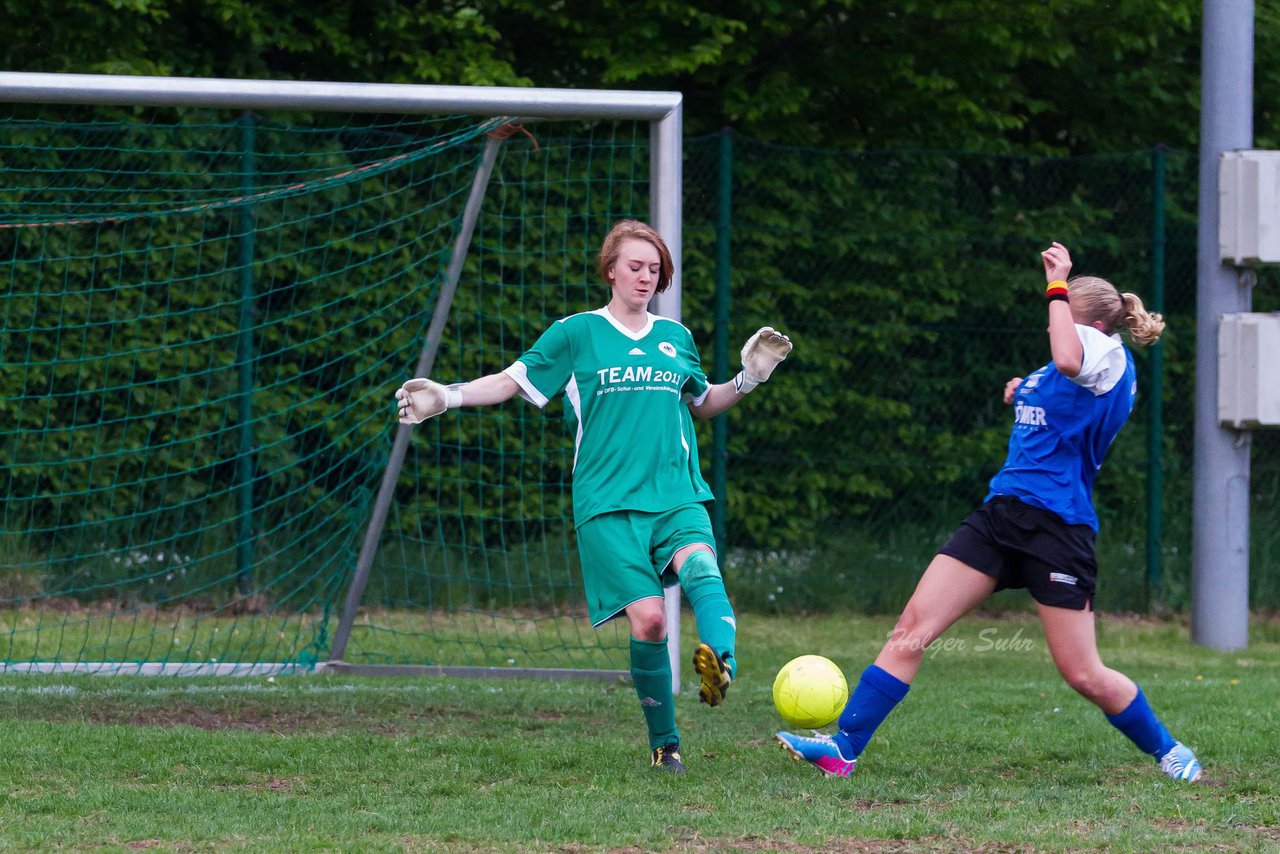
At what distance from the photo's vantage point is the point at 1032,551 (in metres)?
4.78

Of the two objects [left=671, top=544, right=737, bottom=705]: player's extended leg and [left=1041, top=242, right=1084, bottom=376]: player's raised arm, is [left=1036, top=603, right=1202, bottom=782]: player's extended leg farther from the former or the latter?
[left=671, top=544, right=737, bottom=705]: player's extended leg

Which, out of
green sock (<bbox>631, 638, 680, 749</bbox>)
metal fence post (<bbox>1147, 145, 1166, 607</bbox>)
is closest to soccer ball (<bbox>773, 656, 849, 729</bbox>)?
green sock (<bbox>631, 638, 680, 749</bbox>)

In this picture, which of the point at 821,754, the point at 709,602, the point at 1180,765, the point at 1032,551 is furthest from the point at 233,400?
the point at 1180,765

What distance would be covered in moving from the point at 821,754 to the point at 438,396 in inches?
66.1

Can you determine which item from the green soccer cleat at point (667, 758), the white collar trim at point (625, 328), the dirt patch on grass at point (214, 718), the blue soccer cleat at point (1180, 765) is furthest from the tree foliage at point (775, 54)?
the blue soccer cleat at point (1180, 765)

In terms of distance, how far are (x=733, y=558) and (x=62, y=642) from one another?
13.2ft

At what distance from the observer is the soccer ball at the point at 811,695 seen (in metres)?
4.80

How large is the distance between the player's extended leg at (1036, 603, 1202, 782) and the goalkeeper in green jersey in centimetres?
102

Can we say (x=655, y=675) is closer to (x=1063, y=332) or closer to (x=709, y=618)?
(x=709, y=618)

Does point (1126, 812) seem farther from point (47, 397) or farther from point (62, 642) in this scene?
point (47, 397)

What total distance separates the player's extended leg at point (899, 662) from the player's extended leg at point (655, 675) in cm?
38

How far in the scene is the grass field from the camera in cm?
410

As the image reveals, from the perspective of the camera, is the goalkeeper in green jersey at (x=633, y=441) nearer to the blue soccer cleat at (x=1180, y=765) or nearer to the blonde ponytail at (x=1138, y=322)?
the blonde ponytail at (x=1138, y=322)

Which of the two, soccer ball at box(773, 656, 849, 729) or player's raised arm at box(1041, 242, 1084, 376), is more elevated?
player's raised arm at box(1041, 242, 1084, 376)
